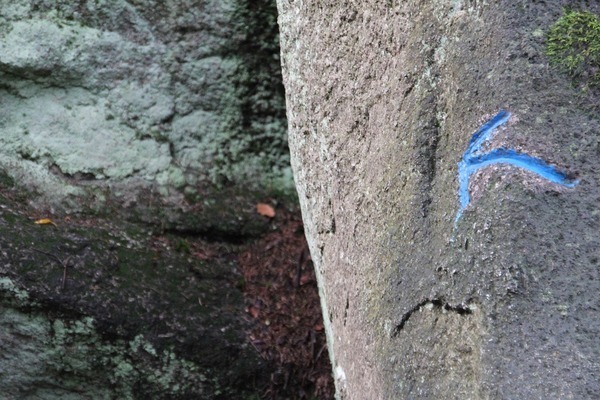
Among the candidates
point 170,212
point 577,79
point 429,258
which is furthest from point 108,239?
point 577,79

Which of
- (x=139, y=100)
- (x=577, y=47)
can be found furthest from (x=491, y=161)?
(x=139, y=100)

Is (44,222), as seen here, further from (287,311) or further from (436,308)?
(436,308)

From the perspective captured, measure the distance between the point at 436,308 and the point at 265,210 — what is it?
1512 mm

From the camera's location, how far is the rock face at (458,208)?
1.15 m

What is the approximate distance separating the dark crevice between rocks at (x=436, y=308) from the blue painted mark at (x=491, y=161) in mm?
126

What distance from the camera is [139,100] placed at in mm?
2727

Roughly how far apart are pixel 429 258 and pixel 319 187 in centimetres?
63

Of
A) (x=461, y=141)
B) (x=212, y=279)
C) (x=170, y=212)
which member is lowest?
(x=212, y=279)

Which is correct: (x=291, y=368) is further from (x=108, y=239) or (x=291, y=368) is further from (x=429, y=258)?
(x=429, y=258)

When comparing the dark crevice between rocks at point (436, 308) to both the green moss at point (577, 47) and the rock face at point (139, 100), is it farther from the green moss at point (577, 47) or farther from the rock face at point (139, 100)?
the rock face at point (139, 100)

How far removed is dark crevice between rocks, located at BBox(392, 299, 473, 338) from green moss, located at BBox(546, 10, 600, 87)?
375 mm

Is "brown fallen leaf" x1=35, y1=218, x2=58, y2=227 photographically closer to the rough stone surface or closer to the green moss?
the rough stone surface

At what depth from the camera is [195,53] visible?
278 cm

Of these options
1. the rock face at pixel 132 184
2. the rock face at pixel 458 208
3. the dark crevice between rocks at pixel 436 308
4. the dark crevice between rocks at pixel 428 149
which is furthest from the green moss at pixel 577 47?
the rock face at pixel 132 184
